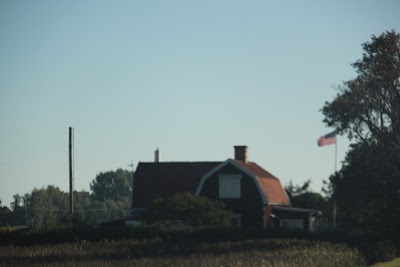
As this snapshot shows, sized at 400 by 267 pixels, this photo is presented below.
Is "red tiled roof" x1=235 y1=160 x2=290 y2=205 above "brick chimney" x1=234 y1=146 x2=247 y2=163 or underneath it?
underneath

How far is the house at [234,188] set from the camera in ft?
208

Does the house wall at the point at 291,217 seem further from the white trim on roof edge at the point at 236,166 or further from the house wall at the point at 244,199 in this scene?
the white trim on roof edge at the point at 236,166

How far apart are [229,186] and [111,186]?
413 ft

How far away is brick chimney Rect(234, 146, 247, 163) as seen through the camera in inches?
2726

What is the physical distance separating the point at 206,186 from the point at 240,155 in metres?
6.29

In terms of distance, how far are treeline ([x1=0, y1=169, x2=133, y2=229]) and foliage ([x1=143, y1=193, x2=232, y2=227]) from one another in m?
67.1

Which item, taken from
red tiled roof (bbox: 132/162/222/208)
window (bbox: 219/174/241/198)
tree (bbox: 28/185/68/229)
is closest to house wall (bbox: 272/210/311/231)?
window (bbox: 219/174/241/198)

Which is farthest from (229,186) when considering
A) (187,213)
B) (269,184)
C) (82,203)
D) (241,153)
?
(82,203)

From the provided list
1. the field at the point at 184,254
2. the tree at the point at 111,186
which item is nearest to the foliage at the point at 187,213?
the field at the point at 184,254

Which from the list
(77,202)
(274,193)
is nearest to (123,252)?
(274,193)

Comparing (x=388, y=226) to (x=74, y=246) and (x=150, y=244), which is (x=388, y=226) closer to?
(x=150, y=244)

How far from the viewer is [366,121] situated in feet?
174

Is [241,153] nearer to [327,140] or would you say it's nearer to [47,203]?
[327,140]

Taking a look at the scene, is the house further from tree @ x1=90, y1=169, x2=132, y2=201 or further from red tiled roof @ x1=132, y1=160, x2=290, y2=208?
tree @ x1=90, y1=169, x2=132, y2=201
